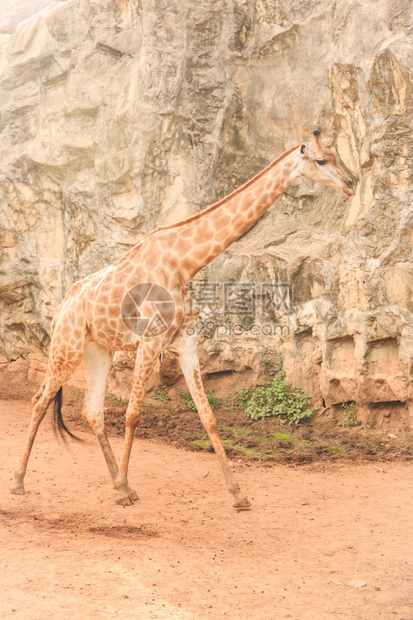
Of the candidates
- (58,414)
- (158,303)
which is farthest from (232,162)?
(58,414)

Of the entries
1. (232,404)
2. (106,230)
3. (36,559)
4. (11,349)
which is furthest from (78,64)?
(36,559)

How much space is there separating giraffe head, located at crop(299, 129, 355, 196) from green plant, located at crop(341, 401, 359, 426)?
3.39 m

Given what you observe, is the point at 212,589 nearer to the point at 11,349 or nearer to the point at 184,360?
the point at 184,360

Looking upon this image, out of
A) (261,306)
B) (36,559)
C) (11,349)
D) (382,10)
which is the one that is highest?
(382,10)

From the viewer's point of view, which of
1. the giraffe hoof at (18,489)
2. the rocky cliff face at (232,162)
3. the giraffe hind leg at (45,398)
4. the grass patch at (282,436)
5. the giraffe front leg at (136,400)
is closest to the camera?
the giraffe front leg at (136,400)

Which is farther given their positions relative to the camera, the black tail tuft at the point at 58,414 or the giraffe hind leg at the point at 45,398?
the black tail tuft at the point at 58,414

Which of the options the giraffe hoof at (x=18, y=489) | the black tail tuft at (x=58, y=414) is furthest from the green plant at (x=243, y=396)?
the giraffe hoof at (x=18, y=489)

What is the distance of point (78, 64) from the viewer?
1038cm

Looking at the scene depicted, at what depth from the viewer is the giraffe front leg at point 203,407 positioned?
5.55 metres

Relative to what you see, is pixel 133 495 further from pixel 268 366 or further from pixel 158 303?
pixel 268 366

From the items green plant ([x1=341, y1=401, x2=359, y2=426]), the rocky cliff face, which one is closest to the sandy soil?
green plant ([x1=341, y1=401, x2=359, y2=426])

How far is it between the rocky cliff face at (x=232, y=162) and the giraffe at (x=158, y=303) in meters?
2.56

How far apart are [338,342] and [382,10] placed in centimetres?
421

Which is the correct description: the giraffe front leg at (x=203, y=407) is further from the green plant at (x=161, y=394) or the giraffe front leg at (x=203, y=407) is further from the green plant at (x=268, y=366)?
the green plant at (x=161, y=394)
